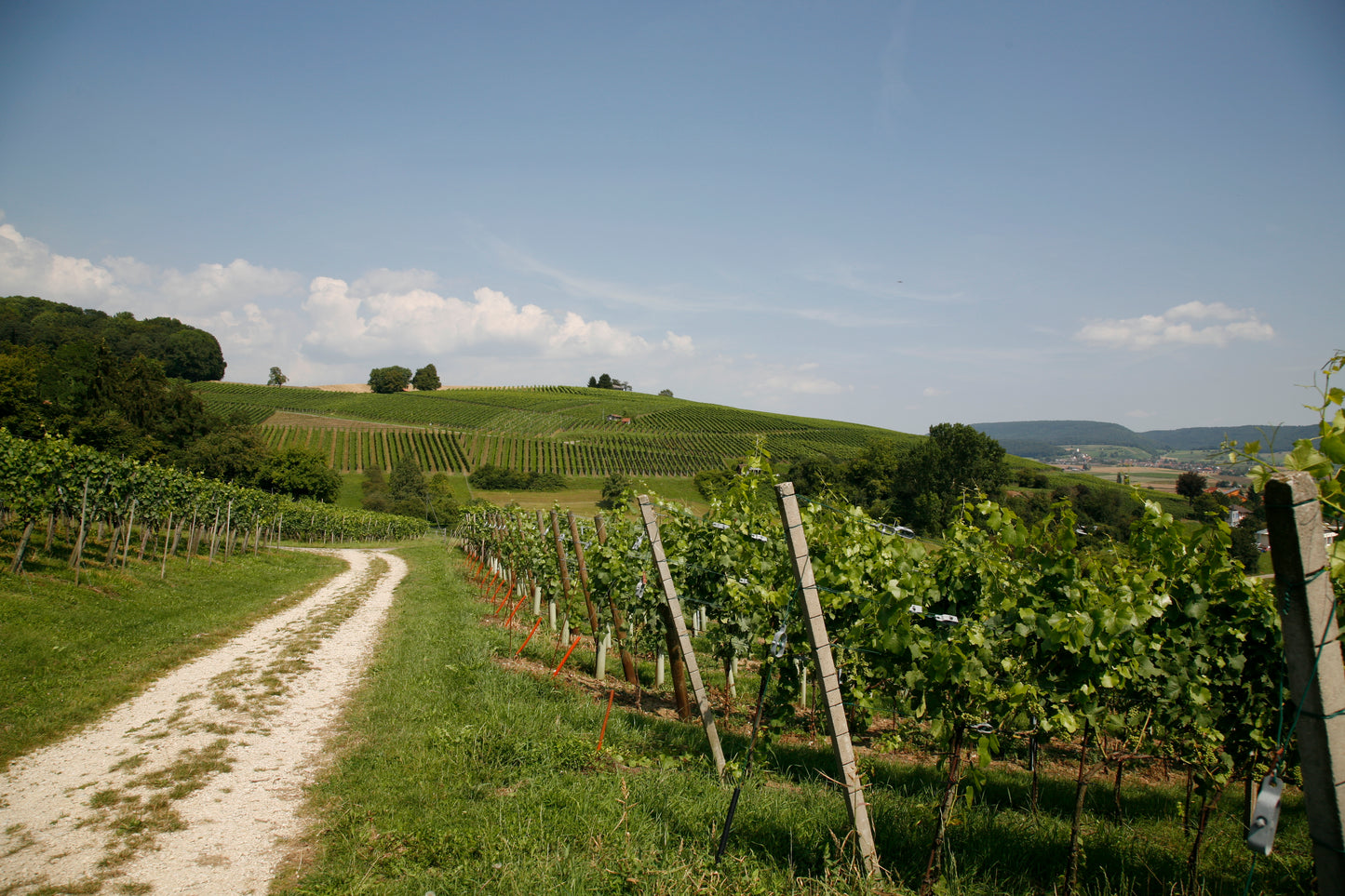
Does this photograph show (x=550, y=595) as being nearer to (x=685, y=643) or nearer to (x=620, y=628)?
(x=620, y=628)

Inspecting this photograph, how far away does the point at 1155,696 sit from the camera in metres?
3.90

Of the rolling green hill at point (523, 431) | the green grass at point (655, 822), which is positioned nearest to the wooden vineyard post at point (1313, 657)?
the green grass at point (655, 822)

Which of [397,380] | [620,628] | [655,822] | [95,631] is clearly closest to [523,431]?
[397,380]

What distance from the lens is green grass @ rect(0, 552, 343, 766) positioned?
627 centimetres

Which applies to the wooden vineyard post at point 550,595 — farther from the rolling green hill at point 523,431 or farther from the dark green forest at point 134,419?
the rolling green hill at point 523,431

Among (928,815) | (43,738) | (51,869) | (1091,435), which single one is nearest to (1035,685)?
(928,815)

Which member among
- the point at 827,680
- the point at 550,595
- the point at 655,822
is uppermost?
the point at 827,680

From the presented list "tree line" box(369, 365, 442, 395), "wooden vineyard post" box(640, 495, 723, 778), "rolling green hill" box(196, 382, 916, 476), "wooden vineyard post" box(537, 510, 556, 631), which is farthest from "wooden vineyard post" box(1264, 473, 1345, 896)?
"tree line" box(369, 365, 442, 395)

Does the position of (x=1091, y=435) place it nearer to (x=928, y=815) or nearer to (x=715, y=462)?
(x=715, y=462)

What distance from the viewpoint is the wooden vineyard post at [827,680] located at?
10.4 feet

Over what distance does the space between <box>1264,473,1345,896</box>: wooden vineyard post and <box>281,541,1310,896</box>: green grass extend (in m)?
1.63

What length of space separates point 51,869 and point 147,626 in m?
7.99

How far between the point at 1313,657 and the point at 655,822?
333cm

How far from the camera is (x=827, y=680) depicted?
3215 mm
